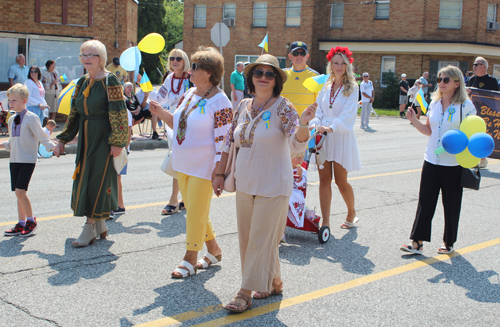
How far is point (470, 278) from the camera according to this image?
194 inches

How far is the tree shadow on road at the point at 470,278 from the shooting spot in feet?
14.9

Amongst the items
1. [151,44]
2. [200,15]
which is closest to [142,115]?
[151,44]

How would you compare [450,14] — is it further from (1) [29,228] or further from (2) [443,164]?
(1) [29,228]

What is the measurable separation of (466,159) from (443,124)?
539 millimetres

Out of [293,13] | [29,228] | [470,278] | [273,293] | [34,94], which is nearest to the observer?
[273,293]

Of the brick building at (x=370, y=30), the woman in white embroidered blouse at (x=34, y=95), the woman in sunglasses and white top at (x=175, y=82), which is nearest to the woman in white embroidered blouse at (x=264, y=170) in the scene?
the woman in sunglasses and white top at (x=175, y=82)

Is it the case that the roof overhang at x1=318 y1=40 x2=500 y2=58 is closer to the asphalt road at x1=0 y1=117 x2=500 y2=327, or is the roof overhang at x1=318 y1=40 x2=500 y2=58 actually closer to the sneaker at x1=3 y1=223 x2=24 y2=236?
the asphalt road at x1=0 y1=117 x2=500 y2=327

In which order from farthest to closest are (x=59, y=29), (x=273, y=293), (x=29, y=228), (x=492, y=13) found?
(x=492, y=13) → (x=59, y=29) → (x=29, y=228) → (x=273, y=293)

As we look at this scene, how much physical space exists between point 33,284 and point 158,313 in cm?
124

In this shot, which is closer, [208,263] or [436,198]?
[208,263]

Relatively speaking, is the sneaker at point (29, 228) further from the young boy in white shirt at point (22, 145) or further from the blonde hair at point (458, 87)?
the blonde hair at point (458, 87)

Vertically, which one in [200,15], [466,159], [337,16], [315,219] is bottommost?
[315,219]

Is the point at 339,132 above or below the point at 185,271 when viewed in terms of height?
Result: above

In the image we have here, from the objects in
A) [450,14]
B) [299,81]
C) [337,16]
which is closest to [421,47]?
[450,14]
